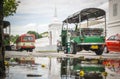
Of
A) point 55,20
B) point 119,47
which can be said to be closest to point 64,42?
point 119,47

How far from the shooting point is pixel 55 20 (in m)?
78.7

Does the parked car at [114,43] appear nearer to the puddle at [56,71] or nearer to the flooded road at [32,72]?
the puddle at [56,71]

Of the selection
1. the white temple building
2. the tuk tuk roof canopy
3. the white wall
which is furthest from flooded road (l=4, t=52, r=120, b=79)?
the white temple building

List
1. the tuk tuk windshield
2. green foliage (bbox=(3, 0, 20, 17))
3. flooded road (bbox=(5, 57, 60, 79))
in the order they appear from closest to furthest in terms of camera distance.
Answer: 1. flooded road (bbox=(5, 57, 60, 79))
2. the tuk tuk windshield
3. green foliage (bbox=(3, 0, 20, 17))

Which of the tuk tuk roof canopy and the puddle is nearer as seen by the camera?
the puddle

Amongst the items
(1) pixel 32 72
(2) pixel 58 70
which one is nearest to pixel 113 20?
(2) pixel 58 70

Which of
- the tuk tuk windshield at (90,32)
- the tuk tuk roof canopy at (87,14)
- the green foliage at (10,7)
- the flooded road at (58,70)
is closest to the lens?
the flooded road at (58,70)

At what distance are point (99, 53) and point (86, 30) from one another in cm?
173

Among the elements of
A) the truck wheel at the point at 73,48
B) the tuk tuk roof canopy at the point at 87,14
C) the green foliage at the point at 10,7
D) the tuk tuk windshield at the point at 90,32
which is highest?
the green foliage at the point at 10,7

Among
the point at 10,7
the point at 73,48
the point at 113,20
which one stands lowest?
the point at 73,48

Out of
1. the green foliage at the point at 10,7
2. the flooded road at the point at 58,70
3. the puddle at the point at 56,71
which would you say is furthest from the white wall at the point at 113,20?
the puddle at the point at 56,71

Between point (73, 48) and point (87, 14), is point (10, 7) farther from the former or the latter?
point (73, 48)

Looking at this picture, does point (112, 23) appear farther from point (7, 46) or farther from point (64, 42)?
point (64, 42)

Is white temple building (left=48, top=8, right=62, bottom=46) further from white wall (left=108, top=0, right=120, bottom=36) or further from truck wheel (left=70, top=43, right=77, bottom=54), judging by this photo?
truck wheel (left=70, top=43, right=77, bottom=54)
